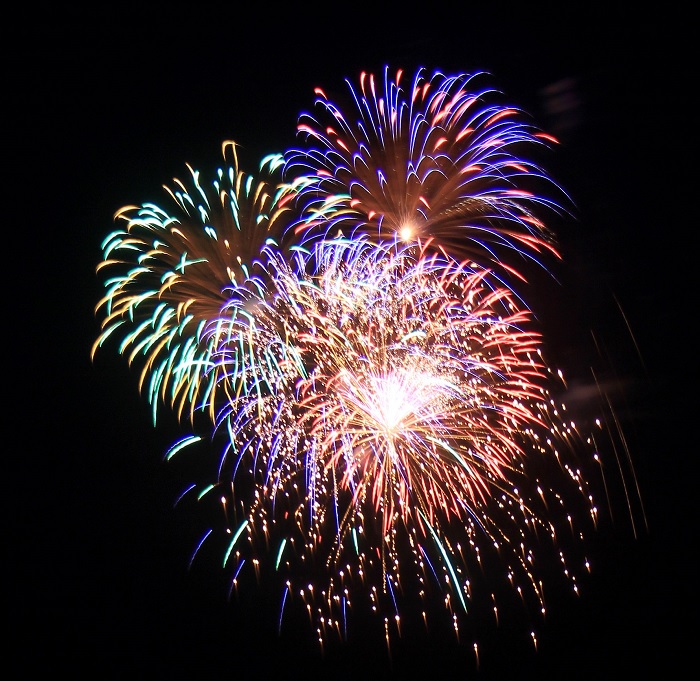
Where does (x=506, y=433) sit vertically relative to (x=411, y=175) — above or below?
below

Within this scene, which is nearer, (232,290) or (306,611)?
(232,290)

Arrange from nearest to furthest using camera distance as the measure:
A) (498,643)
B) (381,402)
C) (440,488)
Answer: (381,402) < (440,488) < (498,643)

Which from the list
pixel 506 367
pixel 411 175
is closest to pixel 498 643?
pixel 506 367

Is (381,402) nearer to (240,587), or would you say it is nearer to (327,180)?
(327,180)

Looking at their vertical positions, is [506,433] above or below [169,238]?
below

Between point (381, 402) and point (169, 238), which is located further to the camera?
point (169, 238)

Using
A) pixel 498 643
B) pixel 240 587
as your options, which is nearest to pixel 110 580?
pixel 240 587

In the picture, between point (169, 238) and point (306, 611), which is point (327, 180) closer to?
point (169, 238)

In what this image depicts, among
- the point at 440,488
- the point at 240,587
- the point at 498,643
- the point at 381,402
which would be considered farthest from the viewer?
the point at 240,587

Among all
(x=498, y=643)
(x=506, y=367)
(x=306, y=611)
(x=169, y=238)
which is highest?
(x=169, y=238)
